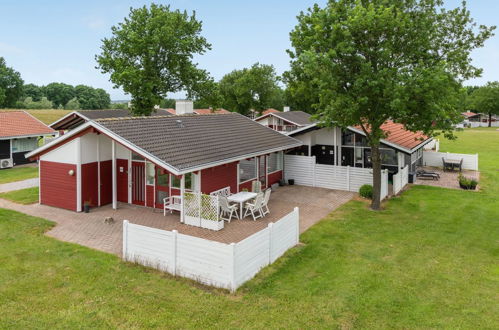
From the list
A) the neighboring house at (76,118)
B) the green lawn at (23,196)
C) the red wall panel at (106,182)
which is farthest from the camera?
the neighboring house at (76,118)

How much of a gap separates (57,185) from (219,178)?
6948 millimetres

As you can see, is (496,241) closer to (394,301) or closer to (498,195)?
(394,301)

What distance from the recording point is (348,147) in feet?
70.2

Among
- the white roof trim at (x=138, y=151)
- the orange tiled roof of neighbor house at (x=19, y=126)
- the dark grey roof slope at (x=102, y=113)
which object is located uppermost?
the dark grey roof slope at (x=102, y=113)

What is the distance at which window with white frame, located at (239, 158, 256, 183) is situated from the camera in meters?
18.0

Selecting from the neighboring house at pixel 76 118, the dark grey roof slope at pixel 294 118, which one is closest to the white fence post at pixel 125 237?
the neighboring house at pixel 76 118

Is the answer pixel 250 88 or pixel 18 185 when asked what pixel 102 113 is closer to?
pixel 18 185

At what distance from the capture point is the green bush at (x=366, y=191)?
703 inches

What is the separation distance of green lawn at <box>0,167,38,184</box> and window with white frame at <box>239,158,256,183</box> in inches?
567

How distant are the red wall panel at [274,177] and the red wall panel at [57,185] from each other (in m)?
9.73

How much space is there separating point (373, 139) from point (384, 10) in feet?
16.0

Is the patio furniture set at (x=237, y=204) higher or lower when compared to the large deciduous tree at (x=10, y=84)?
lower

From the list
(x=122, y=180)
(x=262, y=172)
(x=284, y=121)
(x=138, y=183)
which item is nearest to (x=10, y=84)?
(x=284, y=121)

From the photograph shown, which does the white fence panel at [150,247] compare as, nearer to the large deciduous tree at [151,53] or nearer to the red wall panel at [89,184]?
the red wall panel at [89,184]
